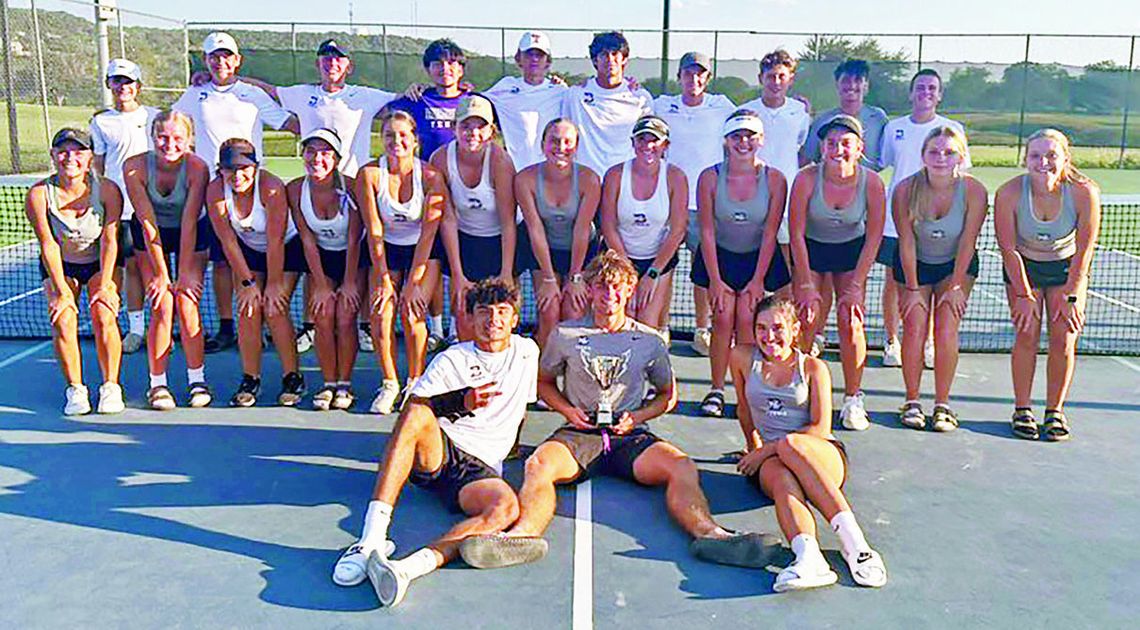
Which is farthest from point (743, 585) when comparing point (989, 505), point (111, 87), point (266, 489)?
point (111, 87)

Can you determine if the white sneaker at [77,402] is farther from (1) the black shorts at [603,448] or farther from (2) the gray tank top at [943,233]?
(2) the gray tank top at [943,233]

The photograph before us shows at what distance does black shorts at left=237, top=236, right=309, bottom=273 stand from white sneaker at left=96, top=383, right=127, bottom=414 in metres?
0.93

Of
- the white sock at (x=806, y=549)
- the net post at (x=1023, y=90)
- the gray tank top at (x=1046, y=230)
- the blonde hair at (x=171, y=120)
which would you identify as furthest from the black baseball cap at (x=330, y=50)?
the net post at (x=1023, y=90)

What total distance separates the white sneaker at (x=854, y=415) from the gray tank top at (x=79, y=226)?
12.9 feet

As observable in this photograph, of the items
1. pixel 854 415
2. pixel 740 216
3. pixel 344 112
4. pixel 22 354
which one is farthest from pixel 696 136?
pixel 22 354

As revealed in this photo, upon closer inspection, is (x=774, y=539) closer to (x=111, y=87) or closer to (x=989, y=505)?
(x=989, y=505)

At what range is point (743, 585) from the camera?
3.45 m

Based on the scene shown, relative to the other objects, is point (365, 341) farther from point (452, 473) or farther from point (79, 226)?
point (452, 473)

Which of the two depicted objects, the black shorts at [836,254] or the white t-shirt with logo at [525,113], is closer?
the black shorts at [836,254]

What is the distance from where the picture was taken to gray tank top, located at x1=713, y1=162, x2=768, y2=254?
516cm

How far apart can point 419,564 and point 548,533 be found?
24.3 inches

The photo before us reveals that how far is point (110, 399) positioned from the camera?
525cm

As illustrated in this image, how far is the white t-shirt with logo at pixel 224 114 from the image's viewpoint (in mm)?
6465

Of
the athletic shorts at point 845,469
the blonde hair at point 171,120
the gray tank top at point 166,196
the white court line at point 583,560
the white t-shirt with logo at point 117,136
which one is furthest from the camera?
the white t-shirt with logo at point 117,136
